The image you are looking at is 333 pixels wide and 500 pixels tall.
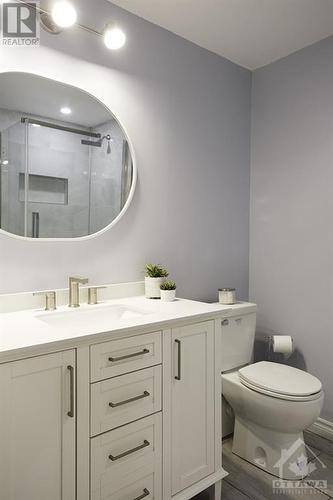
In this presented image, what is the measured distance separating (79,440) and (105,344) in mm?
312

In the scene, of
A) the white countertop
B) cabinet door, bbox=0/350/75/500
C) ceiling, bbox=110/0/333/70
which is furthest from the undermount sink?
ceiling, bbox=110/0/333/70

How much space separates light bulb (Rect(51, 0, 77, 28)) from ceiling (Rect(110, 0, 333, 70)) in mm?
435

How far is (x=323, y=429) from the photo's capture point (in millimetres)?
2152

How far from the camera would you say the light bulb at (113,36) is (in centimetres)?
169

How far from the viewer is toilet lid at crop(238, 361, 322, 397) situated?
170 centimetres

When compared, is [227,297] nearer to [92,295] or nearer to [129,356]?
[92,295]

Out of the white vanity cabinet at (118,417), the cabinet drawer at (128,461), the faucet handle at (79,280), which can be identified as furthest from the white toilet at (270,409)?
the faucet handle at (79,280)

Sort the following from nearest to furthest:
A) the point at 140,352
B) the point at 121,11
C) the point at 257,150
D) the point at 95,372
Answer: the point at 95,372 → the point at 140,352 → the point at 121,11 → the point at 257,150

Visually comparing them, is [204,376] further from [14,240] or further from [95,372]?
[14,240]

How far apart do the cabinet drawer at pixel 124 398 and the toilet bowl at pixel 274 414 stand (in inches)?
25.9

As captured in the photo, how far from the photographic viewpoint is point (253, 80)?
8.48ft

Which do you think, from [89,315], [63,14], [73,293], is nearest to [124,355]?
[89,315]

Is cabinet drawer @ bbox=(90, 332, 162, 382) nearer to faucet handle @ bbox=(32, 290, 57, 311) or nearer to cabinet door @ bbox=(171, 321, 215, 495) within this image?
cabinet door @ bbox=(171, 321, 215, 495)

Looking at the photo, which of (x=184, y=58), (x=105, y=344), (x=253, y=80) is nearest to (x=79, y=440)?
(x=105, y=344)
